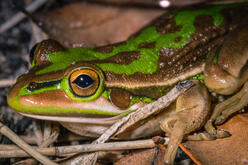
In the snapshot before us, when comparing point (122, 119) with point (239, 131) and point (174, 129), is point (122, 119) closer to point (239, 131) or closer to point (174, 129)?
point (174, 129)

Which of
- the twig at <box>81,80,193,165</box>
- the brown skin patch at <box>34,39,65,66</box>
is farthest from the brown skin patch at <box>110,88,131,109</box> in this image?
the brown skin patch at <box>34,39,65,66</box>

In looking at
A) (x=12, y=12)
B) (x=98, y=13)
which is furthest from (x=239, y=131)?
(x=12, y=12)

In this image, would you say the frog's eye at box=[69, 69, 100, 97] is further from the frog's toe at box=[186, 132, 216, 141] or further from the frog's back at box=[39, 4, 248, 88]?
the frog's toe at box=[186, 132, 216, 141]

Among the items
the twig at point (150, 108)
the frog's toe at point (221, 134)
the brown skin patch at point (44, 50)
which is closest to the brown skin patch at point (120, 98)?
the twig at point (150, 108)

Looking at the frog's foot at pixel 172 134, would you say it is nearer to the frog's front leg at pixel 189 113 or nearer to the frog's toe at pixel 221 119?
the frog's front leg at pixel 189 113

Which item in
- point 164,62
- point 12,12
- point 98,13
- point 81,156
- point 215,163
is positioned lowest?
point 215,163

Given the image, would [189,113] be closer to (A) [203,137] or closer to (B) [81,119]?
(A) [203,137]
